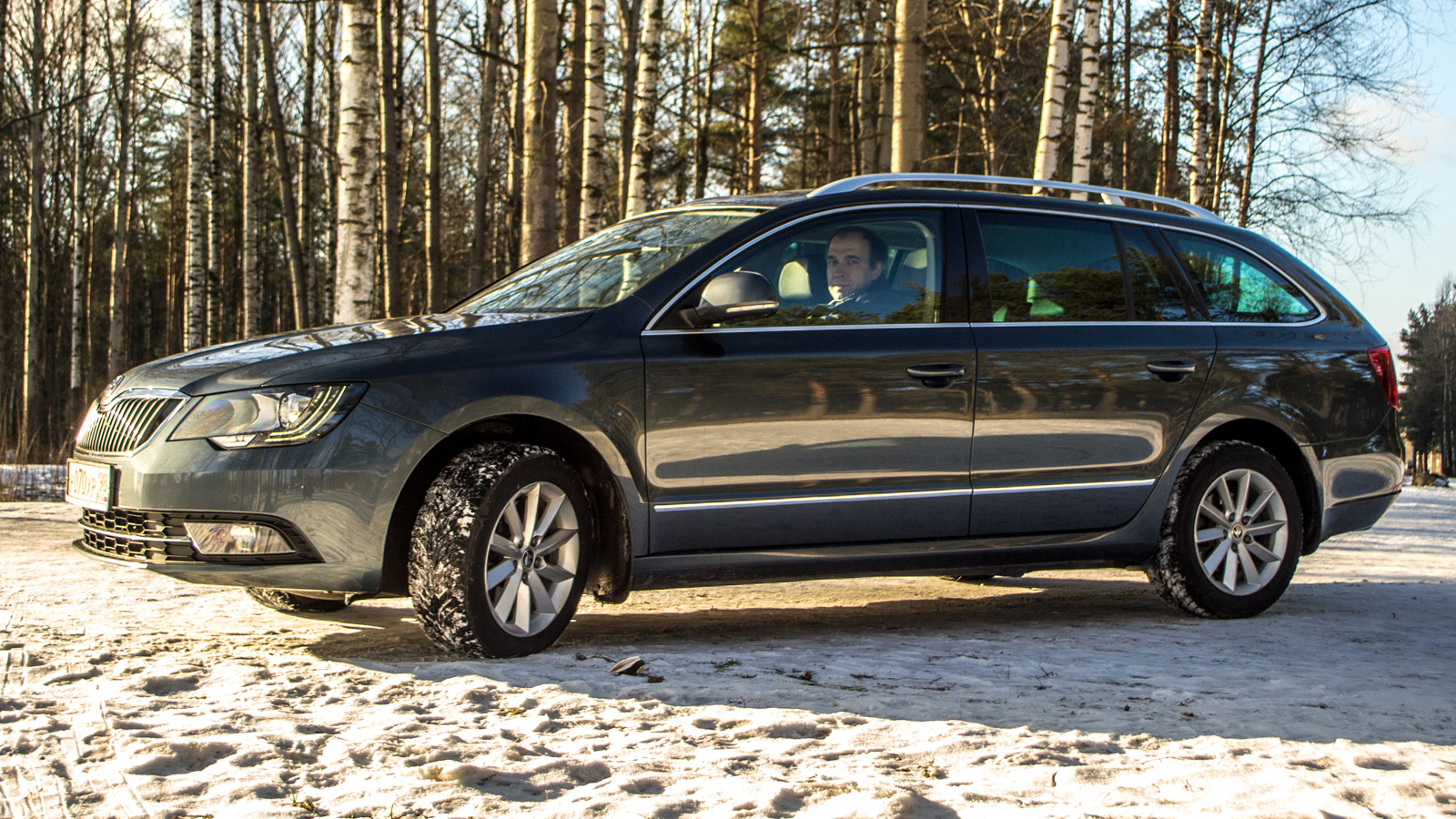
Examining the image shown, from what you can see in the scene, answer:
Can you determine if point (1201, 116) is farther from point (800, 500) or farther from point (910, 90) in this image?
point (800, 500)

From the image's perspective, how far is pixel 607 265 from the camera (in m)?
5.18

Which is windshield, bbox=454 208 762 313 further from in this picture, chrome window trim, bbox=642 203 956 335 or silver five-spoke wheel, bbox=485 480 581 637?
silver five-spoke wheel, bbox=485 480 581 637

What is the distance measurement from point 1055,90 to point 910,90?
2.37 metres

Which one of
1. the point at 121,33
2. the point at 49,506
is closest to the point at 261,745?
the point at 49,506

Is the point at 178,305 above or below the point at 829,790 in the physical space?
above

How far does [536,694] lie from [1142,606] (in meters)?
3.65

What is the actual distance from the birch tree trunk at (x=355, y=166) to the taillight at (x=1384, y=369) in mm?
8025

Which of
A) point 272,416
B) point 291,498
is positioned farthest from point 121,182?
point 291,498

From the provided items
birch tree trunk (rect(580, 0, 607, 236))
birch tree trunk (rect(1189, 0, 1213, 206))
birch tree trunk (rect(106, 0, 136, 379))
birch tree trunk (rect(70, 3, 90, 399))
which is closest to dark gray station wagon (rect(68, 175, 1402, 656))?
birch tree trunk (rect(580, 0, 607, 236))

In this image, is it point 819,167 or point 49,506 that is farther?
point 819,167

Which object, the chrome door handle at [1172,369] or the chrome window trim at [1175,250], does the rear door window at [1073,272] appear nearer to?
the chrome window trim at [1175,250]

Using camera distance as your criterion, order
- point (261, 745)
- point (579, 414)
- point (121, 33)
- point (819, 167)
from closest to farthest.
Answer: point (261, 745), point (579, 414), point (121, 33), point (819, 167)

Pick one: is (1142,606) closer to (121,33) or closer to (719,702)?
(719,702)

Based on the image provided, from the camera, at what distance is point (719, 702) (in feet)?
12.5
